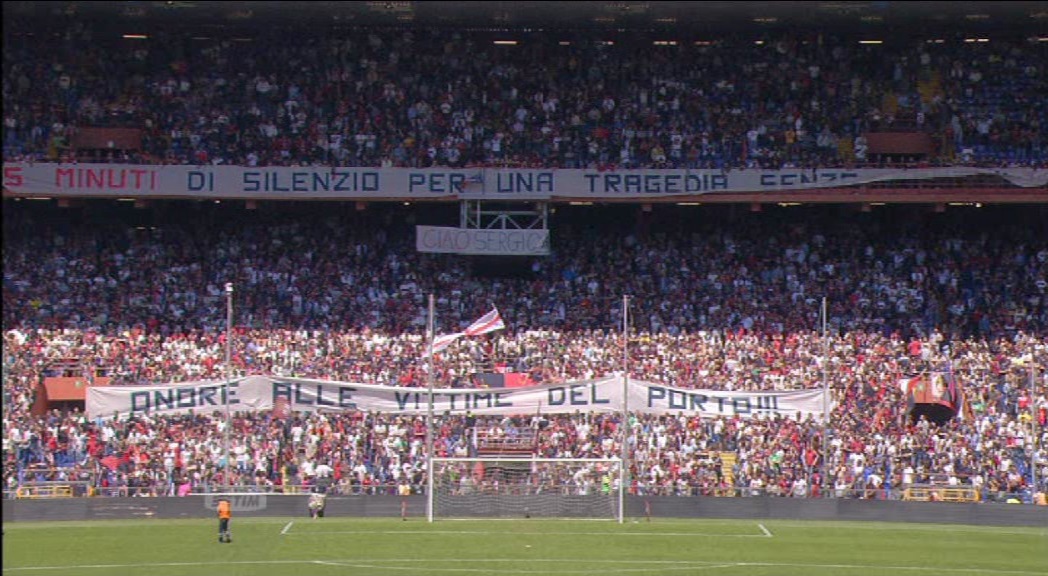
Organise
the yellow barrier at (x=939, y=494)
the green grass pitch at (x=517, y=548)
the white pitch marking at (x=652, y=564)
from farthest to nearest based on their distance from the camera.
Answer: the yellow barrier at (x=939, y=494) < the white pitch marking at (x=652, y=564) < the green grass pitch at (x=517, y=548)

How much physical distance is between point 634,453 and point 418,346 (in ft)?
29.1

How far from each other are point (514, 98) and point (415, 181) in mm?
5458

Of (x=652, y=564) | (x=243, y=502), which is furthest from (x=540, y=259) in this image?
(x=652, y=564)

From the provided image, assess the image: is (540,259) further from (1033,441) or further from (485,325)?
(1033,441)

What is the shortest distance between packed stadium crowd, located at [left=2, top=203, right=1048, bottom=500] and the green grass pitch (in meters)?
3.72

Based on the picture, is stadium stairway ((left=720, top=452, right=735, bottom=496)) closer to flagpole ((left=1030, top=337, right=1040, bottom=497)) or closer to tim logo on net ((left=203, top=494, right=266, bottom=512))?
flagpole ((left=1030, top=337, right=1040, bottom=497))

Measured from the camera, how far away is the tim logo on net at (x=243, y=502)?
131ft

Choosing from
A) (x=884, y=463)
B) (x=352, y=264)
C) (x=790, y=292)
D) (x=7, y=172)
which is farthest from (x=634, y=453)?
(x=7, y=172)

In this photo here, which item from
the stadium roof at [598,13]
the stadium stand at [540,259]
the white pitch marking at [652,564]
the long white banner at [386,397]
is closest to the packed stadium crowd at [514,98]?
the stadium stand at [540,259]

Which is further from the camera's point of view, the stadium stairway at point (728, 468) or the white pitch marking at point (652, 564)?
the stadium stairway at point (728, 468)

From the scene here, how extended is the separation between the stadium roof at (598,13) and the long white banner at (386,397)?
16.2 m

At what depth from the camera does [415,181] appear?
52906 mm

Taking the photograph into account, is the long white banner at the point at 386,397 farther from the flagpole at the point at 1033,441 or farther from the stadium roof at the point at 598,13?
the stadium roof at the point at 598,13

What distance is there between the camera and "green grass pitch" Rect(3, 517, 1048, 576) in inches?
1158
